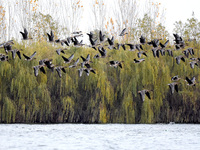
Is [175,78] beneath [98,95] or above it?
above

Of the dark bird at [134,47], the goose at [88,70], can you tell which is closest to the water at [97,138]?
the goose at [88,70]

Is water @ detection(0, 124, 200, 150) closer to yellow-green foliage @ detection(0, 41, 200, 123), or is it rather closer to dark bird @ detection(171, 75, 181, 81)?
yellow-green foliage @ detection(0, 41, 200, 123)

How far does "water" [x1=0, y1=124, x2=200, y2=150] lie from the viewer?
1188cm

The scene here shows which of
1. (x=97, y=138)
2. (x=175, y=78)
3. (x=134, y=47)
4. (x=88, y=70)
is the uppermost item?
(x=134, y=47)

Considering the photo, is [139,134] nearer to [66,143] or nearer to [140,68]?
[66,143]

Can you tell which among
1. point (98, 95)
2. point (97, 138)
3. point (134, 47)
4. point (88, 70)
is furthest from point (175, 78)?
point (97, 138)

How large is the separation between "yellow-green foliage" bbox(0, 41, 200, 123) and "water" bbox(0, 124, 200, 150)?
2555mm

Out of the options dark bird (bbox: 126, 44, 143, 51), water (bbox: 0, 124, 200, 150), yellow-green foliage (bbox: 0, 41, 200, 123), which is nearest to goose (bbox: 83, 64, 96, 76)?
yellow-green foliage (bbox: 0, 41, 200, 123)

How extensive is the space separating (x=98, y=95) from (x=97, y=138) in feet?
22.4

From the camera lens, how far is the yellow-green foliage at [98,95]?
20.3m

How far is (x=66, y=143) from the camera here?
41.6 ft

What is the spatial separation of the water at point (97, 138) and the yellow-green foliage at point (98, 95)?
2.56m

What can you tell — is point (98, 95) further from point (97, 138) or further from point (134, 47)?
point (97, 138)

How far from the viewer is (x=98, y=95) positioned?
2086 centimetres
